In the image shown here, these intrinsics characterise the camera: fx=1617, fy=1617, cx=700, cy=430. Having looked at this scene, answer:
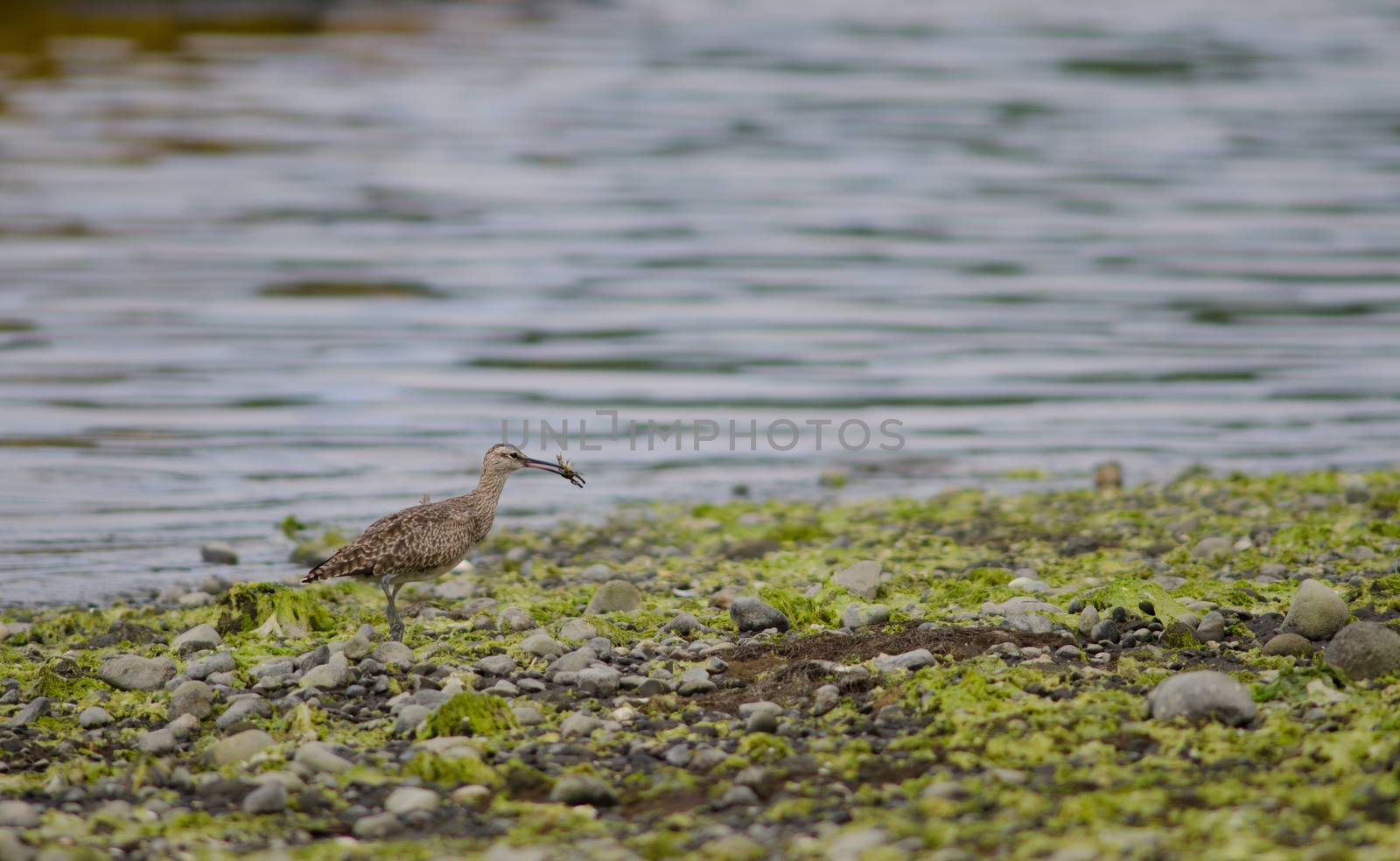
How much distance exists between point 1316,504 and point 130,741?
8840mm

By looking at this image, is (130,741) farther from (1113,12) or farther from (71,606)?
(1113,12)

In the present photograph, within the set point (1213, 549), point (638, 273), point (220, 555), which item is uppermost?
point (638, 273)

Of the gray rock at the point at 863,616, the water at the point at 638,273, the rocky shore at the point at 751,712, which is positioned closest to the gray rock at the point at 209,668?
the rocky shore at the point at 751,712

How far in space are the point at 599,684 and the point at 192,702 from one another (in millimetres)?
2037

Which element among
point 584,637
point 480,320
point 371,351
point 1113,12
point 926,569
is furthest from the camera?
point 1113,12

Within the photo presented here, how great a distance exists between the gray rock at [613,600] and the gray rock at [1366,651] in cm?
413

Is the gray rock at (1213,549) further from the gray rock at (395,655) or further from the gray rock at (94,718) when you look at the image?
the gray rock at (94,718)

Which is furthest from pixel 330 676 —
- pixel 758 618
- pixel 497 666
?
pixel 758 618

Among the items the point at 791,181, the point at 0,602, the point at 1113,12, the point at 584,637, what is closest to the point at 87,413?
the point at 0,602

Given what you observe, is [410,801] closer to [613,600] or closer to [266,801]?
[266,801]

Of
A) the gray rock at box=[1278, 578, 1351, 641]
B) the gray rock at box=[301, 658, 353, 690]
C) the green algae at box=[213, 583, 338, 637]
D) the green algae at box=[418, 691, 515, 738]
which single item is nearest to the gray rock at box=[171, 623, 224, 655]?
the green algae at box=[213, 583, 338, 637]

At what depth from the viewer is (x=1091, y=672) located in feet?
26.2

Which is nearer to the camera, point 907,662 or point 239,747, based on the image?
point 239,747

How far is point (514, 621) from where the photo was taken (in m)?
9.56
